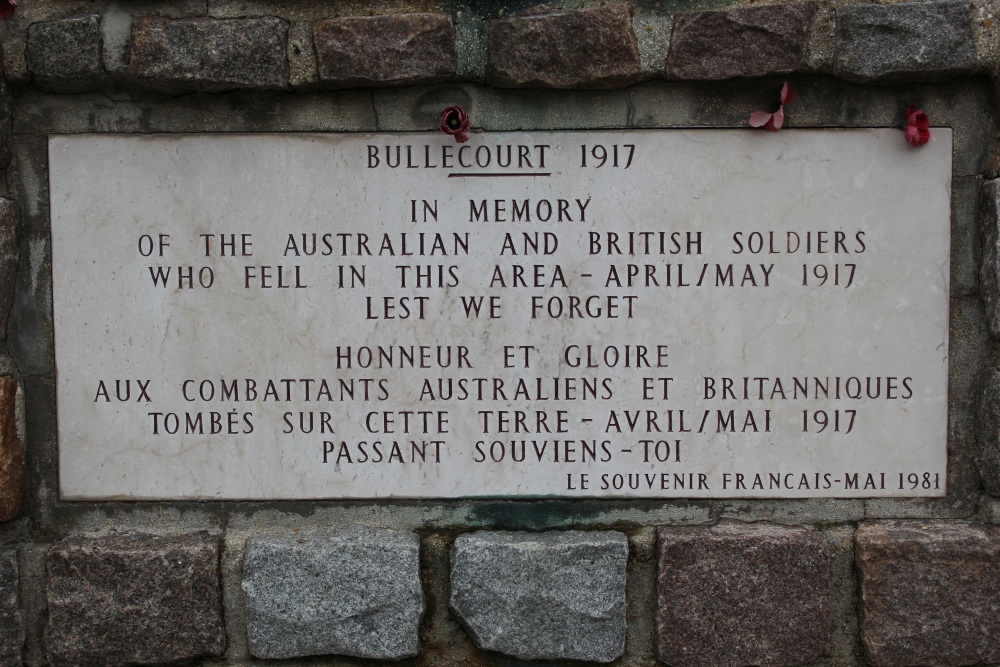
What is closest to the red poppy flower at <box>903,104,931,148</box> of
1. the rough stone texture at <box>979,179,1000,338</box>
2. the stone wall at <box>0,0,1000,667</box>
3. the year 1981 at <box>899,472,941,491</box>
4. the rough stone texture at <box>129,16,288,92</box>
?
the stone wall at <box>0,0,1000,667</box>

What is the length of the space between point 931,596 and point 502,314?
4.53 ft

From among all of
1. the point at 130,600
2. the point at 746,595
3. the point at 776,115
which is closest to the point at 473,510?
the point at 746,595

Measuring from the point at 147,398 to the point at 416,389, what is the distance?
748mm

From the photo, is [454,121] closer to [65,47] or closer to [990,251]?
[65,47]

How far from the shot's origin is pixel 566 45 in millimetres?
2170

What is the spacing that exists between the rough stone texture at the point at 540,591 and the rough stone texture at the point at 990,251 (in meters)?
1.16

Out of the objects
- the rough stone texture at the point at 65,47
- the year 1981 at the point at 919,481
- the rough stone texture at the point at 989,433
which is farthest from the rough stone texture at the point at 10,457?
the rough stone texture at the point at 989,433

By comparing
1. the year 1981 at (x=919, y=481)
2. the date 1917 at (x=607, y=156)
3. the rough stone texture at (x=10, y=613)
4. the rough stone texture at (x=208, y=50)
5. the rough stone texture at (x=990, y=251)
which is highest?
the rough stone texture at (x=208, y=50)

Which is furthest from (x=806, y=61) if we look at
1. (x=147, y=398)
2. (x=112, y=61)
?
(x=147, y=398)

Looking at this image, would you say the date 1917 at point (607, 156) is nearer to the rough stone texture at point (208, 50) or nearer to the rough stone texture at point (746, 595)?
the rough stone texture at point (208, 50)

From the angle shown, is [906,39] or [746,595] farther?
[746,595]

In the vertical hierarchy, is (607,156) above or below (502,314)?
above

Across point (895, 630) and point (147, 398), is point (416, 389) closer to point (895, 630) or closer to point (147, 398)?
point (147, 398)

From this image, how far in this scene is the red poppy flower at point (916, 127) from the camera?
2.20m
